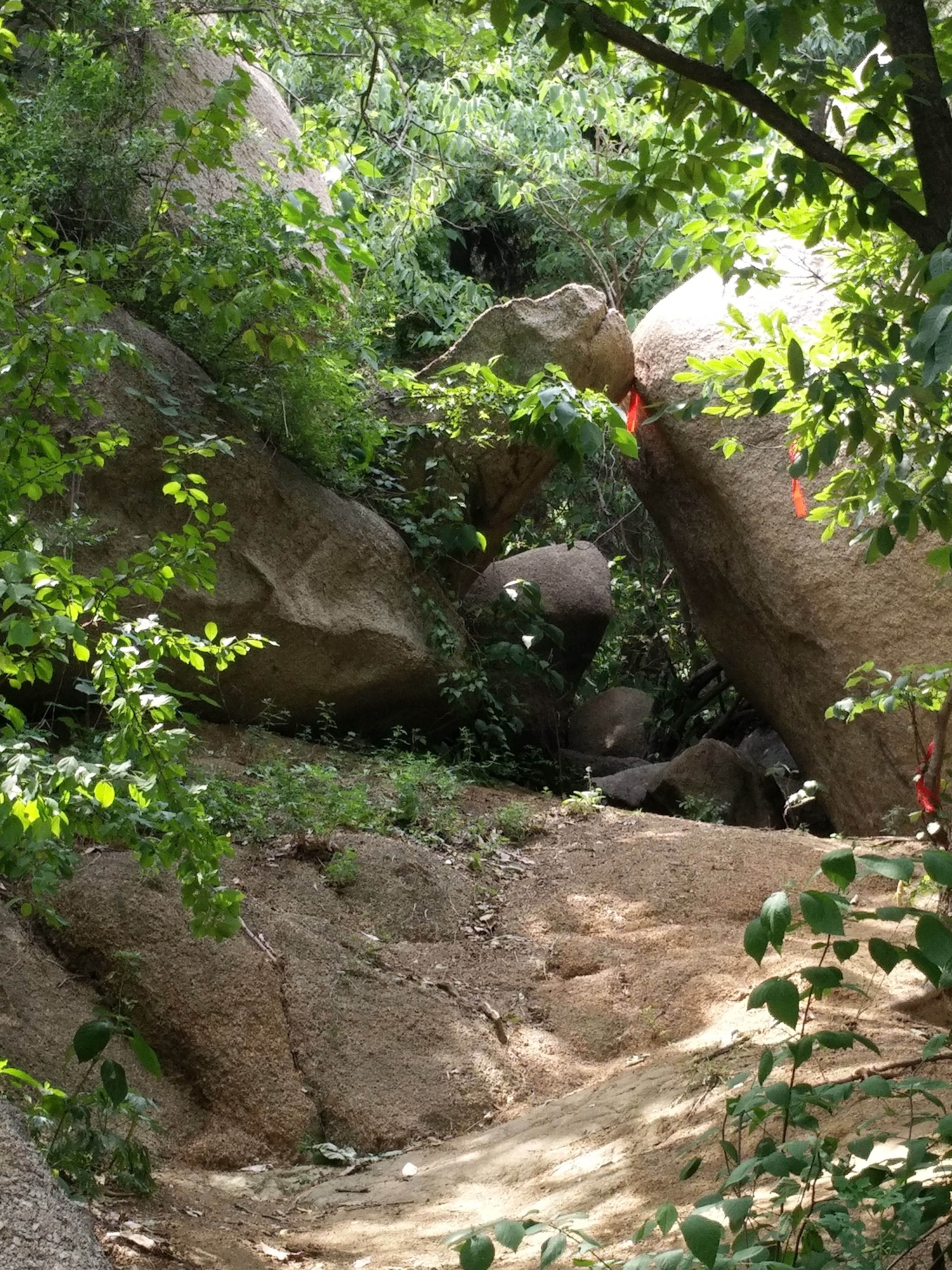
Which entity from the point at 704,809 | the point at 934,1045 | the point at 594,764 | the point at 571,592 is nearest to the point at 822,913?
the point at 934,1045

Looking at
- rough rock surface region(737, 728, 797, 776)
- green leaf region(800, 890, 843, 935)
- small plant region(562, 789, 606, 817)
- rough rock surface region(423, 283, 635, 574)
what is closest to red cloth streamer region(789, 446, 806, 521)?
rough rock surface region(423, 283, 635, 574)

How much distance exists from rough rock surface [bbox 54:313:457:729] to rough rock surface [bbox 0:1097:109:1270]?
505cm

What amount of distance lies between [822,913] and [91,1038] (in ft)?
7.36

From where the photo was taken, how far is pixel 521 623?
1010cm

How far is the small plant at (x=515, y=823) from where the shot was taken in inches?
283

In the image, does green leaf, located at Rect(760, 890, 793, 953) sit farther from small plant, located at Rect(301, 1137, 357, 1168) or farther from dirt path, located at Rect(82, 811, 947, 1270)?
small plant, located at Rect(301, 1137, 357, 1168)

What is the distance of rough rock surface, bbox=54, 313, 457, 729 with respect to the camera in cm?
757

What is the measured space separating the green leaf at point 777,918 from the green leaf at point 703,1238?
359 mm

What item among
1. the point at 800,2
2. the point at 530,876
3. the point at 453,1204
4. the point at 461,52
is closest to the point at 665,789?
the point at 530,876

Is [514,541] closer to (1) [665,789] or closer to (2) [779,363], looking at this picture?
(1) [665,789]

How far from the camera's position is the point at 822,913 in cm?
160

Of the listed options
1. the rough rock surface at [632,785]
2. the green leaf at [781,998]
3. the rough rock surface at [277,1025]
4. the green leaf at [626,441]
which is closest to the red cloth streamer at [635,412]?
the green leaf at [626,441]

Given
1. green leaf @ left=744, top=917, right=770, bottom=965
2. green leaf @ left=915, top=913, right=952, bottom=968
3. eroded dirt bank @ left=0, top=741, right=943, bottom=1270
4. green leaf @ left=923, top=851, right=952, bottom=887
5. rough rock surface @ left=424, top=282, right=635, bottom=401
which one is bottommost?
eroded dirt bank @ left=0, top=741, right=943, bottom=1270

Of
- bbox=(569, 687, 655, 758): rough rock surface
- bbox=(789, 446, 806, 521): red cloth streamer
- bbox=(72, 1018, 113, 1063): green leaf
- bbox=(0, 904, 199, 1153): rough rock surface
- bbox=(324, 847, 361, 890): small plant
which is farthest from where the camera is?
bbox=(569, 687, 655, 758): rough rock surface
